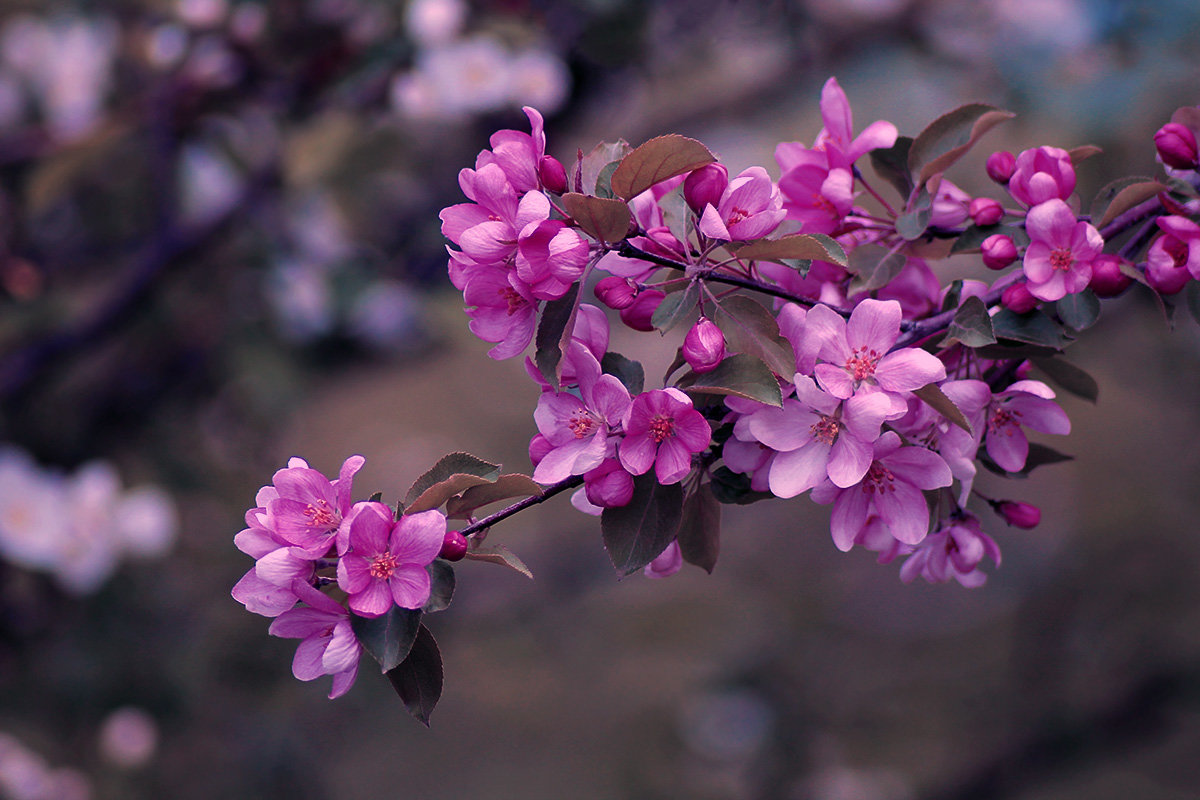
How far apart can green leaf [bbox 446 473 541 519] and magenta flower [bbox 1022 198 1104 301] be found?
0.87 ft

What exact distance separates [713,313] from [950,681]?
2726 mm

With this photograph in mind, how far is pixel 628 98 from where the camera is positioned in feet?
7.15

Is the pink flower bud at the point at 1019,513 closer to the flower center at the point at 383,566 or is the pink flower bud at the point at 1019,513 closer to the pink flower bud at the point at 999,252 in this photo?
the pink flower bud at the point at 999,252

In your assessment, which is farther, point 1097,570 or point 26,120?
point 1097,570

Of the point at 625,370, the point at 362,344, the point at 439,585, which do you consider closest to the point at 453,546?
the point at 439,585

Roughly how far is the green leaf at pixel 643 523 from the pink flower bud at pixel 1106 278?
0.76 feet

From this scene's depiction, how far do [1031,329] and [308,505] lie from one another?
366 mm

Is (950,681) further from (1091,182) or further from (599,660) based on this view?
(1091,182)

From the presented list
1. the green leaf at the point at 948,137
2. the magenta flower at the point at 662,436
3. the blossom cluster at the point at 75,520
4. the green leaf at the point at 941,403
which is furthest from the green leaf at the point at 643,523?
the blossom cluster at the point at 75,520

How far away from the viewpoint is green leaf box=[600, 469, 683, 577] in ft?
1.47

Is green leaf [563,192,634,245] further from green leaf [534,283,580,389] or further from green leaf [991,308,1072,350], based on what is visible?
green leaf [991,308,1072,350]

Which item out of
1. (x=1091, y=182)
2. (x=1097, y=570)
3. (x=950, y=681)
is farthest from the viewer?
(x=950, y=681)

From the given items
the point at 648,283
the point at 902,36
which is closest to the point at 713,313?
the point at 648,283

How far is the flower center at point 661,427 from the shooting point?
435 millimetres
